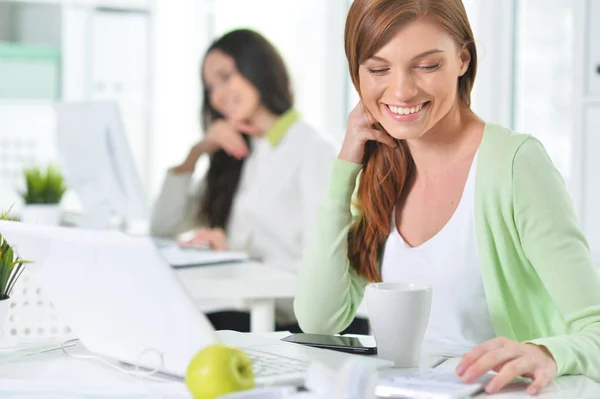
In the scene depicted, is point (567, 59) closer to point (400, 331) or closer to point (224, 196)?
point (224, 196)

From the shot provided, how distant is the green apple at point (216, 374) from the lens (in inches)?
34.7

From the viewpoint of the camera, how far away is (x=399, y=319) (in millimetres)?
1112

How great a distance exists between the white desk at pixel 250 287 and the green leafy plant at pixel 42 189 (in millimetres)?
1408

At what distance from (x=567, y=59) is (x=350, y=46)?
4.81 ft

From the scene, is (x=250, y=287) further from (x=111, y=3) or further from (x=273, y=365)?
(x=111, y=3)

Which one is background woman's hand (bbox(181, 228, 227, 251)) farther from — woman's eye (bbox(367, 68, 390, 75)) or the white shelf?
the white shelf

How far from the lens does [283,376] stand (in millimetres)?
956

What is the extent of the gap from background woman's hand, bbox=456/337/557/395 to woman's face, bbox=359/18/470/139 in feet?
1.44

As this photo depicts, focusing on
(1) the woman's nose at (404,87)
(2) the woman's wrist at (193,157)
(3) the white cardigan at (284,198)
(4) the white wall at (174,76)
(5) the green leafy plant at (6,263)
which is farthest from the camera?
(4) the white wall at (174,76)

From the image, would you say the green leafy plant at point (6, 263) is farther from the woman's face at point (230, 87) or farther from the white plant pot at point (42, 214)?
the white plant pot at point (42, 214)

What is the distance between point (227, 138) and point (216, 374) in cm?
213

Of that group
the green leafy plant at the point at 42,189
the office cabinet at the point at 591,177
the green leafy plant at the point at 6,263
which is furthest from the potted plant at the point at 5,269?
the green leafy plant at the point at 42,189

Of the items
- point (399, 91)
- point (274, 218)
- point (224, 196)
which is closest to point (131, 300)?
point (399, 91)

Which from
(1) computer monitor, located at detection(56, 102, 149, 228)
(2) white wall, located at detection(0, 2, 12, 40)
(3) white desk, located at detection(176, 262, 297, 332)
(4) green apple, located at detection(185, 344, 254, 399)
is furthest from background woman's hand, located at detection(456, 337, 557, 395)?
(2) white wall, located at detection(0, 2, 12, 40)
